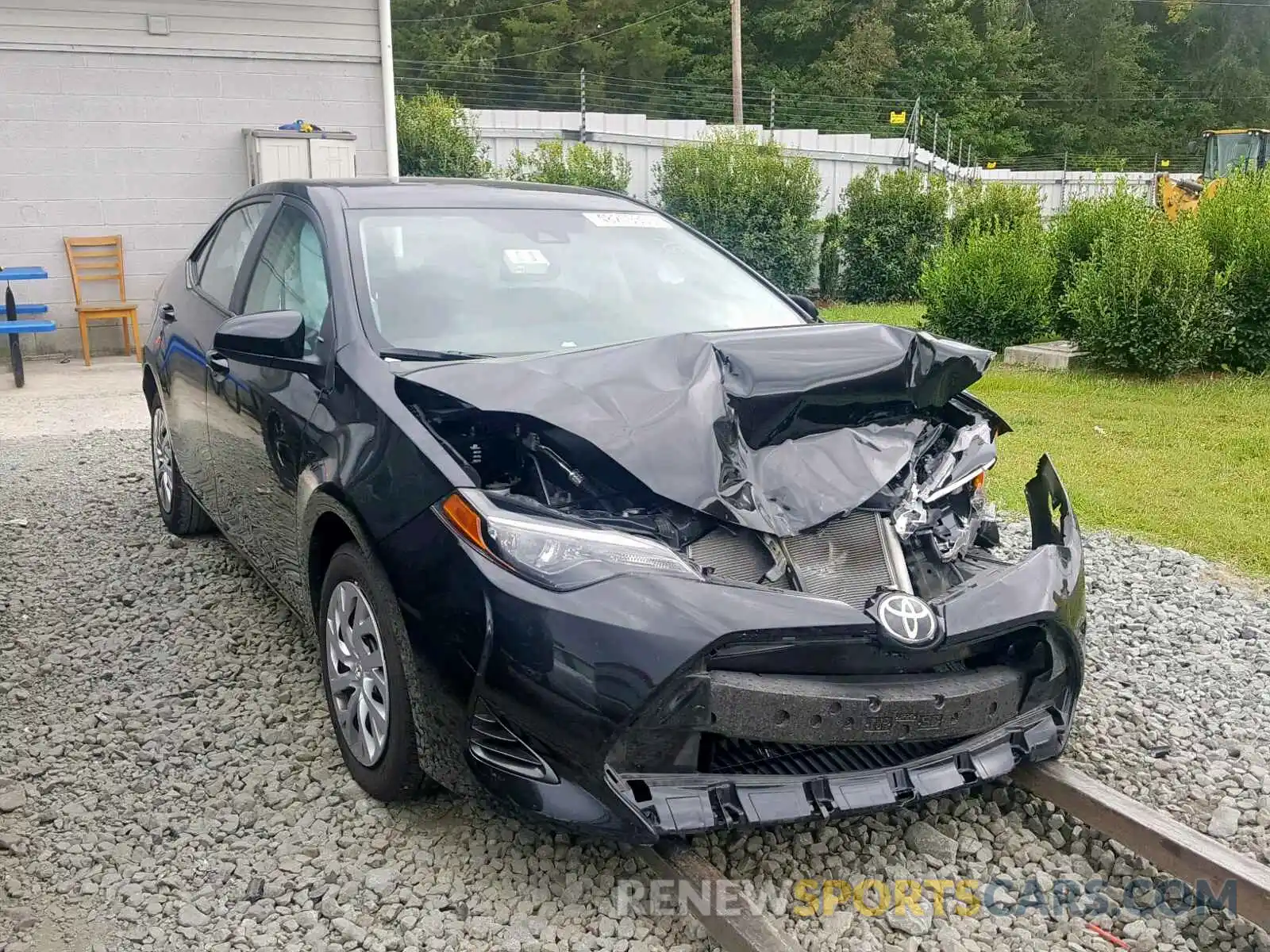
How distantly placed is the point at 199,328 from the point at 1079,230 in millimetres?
8930

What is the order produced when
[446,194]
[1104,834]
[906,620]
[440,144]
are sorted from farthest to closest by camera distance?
[440,144], [446,194], [1104,834], [906,620]

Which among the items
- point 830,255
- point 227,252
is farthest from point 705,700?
point 830,255

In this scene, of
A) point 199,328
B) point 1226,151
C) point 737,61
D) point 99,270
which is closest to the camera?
point 199,328

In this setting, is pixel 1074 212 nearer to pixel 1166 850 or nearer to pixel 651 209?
pixel 651 209

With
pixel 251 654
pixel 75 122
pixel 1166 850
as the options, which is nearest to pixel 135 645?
pixel 251 654

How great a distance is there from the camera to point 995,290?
34.7ft

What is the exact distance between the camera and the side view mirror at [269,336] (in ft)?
10.9

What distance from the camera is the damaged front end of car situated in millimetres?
2461

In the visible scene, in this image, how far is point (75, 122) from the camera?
34.1ft

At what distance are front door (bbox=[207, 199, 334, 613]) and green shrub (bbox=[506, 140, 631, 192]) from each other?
1208 centimetres

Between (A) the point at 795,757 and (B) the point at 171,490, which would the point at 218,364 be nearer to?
(B) the point at 171,490

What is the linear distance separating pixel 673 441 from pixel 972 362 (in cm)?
106

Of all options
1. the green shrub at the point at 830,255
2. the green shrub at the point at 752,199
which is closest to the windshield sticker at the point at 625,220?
the green shrub at the point at 752,199

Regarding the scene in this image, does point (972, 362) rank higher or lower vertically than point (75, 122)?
lower
